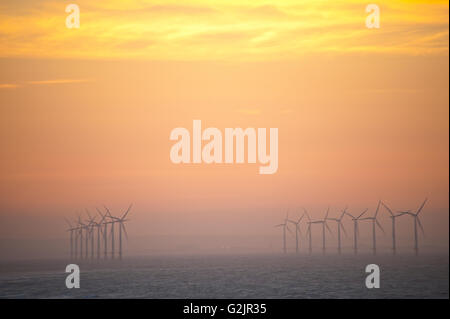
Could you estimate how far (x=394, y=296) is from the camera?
118438 mm
